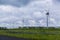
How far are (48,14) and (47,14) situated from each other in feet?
2.95

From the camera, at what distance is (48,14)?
4582 inches

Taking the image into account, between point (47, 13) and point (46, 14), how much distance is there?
3.34 ft

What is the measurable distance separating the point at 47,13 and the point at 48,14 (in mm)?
981

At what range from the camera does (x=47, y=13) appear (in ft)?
382

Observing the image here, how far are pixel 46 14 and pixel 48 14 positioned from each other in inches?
55.7

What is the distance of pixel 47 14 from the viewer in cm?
11588

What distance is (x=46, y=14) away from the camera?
117 meters
